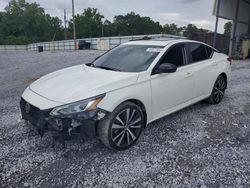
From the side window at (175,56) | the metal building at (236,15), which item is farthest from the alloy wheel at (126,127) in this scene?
the metal building at (236,15)

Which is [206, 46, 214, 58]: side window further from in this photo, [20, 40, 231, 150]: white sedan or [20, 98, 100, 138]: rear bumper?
[20, 98, 100, 138]: rear bumper

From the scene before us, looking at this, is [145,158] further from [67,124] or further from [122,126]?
[67,124]

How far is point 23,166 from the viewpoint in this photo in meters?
2.90

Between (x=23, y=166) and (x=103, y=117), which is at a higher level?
(x=103, y=117)

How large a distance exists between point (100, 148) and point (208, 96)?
9.17 feet

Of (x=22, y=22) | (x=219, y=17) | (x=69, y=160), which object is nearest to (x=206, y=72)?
(x=69, y=160)

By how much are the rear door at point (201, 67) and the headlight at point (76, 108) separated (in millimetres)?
2284

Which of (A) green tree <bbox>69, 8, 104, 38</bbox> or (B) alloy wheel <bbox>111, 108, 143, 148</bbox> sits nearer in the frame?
(B) alloy wheel <bbox>111, 108, 143, 148</bbox>

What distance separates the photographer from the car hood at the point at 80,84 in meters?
2.94

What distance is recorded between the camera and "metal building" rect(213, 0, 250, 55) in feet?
47.4

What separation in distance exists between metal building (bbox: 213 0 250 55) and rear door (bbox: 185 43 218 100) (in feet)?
35.0

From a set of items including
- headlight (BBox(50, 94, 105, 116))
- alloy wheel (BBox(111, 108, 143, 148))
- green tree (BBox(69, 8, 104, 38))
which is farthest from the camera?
green tree (BBox(69, 8, 104, 38))

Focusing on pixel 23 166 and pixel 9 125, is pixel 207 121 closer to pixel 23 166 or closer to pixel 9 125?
pixel 23 166

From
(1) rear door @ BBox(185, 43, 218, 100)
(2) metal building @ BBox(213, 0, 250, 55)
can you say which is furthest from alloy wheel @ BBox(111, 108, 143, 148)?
(2) metal building @ BBox(213, 0, 250, 55)
